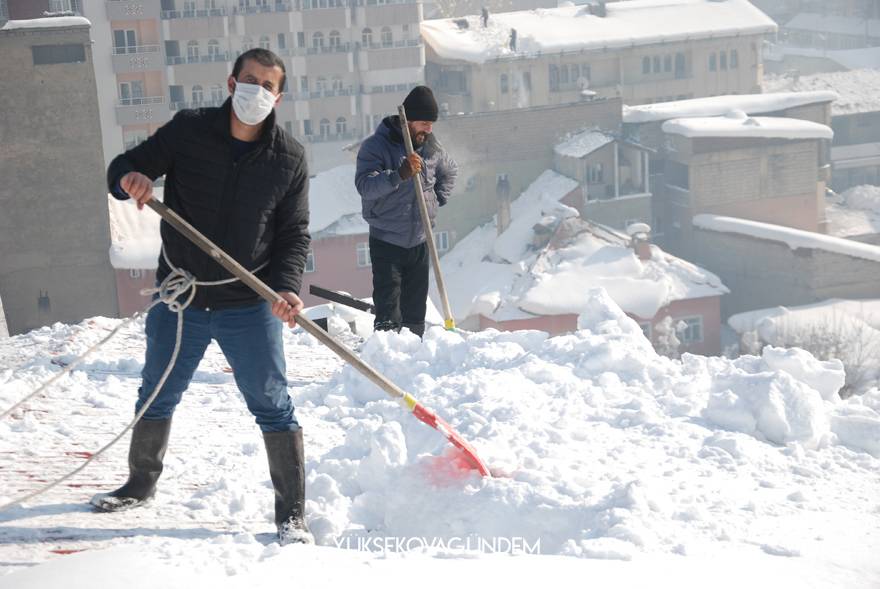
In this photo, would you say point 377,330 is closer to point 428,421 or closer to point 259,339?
point 428,421

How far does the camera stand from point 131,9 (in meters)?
41.7

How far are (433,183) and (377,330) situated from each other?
37.9 inches

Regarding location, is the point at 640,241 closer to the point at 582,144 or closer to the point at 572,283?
the point at 572,283

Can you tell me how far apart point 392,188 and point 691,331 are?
27245mm

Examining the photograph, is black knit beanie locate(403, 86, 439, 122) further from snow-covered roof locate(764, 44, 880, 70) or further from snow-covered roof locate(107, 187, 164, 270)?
snow-covered roof locate(764, 44, 880, 70)

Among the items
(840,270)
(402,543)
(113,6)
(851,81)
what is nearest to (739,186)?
(840,270)

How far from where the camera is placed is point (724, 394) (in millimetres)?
6328

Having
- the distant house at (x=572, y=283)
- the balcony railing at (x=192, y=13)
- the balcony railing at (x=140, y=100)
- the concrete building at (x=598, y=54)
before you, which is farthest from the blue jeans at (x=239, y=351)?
the balcony railing at (x=192, y=13)

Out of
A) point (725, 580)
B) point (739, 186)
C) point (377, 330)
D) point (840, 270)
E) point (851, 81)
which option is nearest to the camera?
point (725, 580)

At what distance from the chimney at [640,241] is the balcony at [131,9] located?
61.4ft

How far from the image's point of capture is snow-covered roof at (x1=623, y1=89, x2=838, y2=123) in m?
42.1

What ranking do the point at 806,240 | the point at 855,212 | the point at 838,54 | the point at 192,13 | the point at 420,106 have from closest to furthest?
the point at 420,106 < the point at 806,240 < the point at 192,13 < the point at 855,212 < the point at 838,54

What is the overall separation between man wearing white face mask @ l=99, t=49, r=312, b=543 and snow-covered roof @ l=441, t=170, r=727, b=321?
26312 mm

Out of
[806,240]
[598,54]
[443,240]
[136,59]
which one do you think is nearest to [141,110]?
[136,59]
